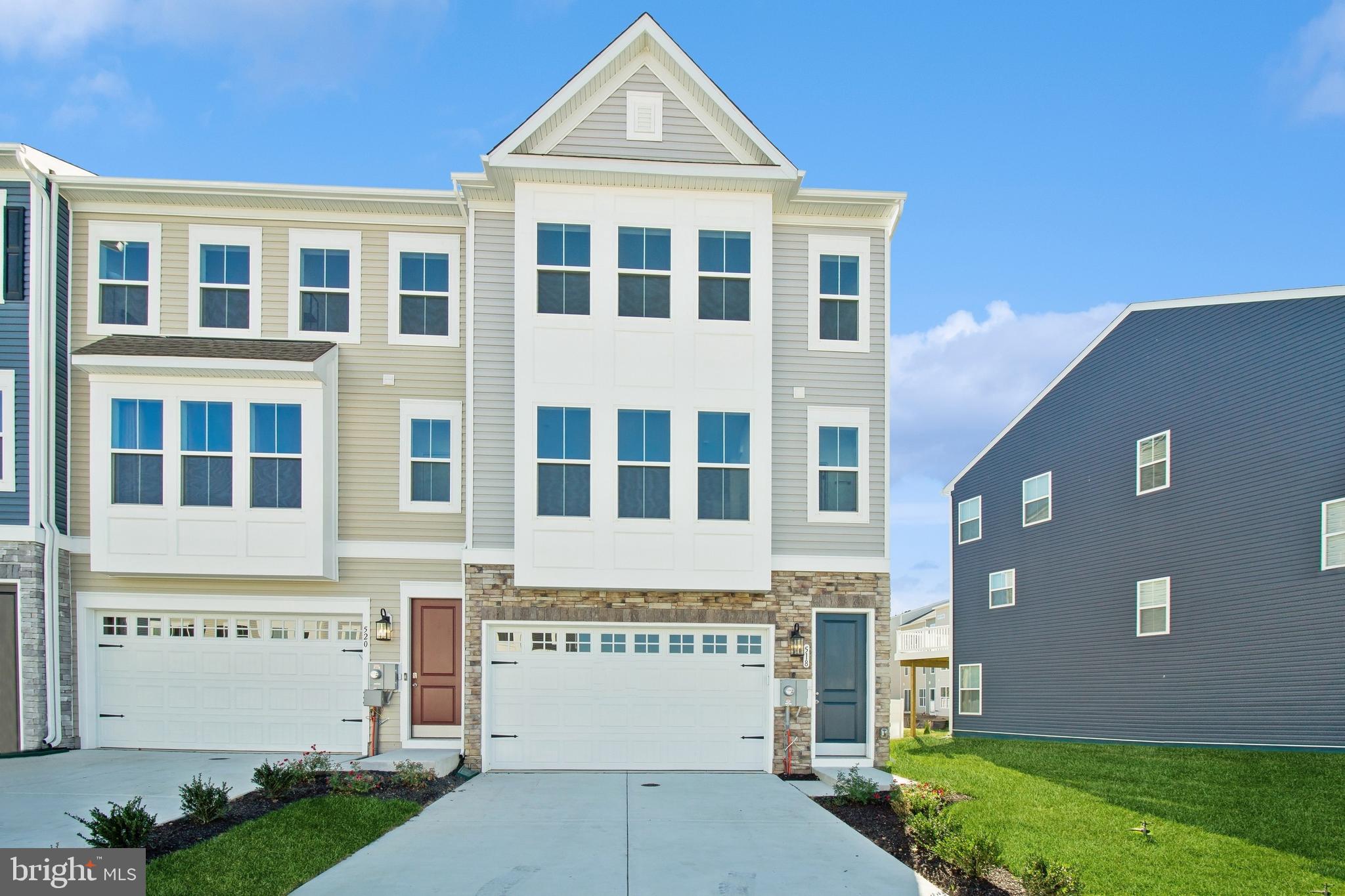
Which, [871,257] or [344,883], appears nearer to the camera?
[344,883]

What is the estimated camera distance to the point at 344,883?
24.2 feet

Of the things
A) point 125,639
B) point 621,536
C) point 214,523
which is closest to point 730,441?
point 621,536

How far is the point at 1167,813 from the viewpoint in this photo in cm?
1012

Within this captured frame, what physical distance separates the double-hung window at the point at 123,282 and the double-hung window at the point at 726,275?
7841mm

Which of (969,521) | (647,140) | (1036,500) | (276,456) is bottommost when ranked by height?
(969,521)

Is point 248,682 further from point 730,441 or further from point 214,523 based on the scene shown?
point 730,441

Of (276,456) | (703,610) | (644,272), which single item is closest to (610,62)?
(644,272)

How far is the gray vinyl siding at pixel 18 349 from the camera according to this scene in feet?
42.5

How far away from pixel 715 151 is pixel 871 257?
105 inches

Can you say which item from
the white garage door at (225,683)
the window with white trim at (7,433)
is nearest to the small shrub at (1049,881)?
the white garage door at (225,683)

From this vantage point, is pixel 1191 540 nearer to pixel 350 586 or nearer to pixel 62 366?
pixel 350 586

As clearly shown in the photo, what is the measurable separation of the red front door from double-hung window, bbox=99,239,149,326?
567cm

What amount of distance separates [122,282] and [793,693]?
10.9m

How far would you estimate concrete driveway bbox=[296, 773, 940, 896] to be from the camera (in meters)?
7.41
